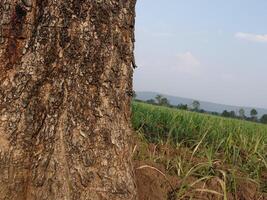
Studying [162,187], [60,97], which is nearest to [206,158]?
[162,187]

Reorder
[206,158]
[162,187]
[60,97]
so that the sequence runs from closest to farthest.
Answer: [60,97] < [162,187] < [206,158]

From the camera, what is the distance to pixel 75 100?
6.06 ft

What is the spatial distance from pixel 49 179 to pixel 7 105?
1.07 ft

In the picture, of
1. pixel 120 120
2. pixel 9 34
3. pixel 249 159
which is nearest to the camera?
pixel 9 34

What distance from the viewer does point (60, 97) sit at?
6.01 feet

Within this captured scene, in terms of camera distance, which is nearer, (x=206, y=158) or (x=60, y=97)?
(x=60, y=97)

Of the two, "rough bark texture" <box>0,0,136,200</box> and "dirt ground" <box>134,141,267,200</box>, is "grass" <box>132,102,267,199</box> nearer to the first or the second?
"dirt ground" <box>134,141,267,200</box>

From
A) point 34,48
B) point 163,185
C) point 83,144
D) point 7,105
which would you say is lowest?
point 163,185

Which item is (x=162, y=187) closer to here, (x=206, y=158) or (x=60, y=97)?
(x=60, y=97)

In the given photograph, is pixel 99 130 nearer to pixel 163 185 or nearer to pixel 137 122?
pixel 163 185

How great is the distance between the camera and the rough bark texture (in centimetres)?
179

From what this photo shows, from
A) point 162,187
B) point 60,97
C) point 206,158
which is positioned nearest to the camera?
point 60,97

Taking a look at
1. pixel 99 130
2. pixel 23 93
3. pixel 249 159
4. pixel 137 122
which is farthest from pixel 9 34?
pixel 137 122

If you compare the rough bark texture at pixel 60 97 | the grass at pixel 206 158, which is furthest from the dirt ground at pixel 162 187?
the rough bark texture at pixel 60 97
